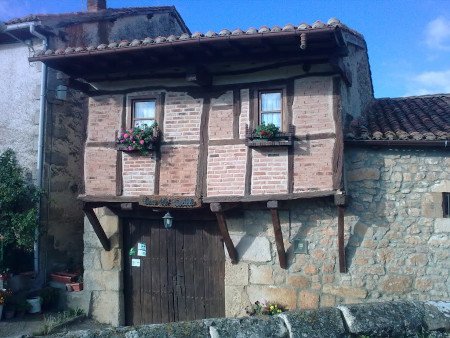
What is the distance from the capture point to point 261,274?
7.32 meters

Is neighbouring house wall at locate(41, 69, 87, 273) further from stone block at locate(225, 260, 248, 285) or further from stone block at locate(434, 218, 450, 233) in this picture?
stone block at locate(434, 218, 450, 233)

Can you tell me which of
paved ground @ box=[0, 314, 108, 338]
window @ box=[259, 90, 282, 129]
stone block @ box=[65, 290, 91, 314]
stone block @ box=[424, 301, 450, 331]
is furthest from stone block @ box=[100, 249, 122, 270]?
stone block @ box=[424, 301, 450, 331]

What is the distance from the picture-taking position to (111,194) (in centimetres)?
765

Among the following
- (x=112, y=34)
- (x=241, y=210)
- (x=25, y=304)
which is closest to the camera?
(x=241, y=210)

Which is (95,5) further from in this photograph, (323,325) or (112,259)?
(323,325)

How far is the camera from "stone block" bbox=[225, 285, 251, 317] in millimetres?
7422

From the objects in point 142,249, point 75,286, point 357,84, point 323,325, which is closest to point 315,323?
point 323,325

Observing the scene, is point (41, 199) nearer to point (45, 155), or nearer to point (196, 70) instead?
point (45, 155)

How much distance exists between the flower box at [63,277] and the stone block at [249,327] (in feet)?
23.1

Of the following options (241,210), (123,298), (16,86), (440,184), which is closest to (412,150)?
(440,184)

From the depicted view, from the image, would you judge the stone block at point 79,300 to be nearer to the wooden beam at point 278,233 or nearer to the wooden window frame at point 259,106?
the wooden beam at point 278,233

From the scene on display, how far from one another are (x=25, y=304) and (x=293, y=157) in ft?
19.7

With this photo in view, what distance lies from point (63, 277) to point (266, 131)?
5.48 meters

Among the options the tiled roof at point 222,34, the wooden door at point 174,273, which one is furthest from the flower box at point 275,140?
the wooden door at point 174,273
